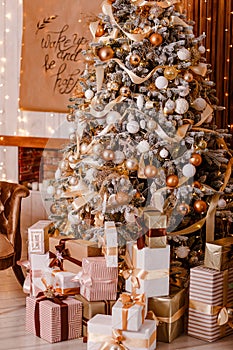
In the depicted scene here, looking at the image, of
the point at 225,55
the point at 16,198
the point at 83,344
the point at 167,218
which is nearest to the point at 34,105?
the point at 16,198

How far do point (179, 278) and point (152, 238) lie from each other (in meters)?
0.36

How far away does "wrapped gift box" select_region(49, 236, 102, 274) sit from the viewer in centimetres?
337

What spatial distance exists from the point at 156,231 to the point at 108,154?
52cm

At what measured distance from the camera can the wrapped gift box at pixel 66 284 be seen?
3350mm

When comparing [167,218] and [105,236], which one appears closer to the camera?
[105,236]

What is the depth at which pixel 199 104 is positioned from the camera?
350cm

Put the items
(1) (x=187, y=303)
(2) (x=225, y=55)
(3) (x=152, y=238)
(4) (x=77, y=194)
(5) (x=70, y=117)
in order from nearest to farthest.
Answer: (3) (x=152, y=238)
(1) (x=187, y=303)
(4) (x=77, y=194)
(5) (x=70, y=117)
(2) (x=225, y=55)

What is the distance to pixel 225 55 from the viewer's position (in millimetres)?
4305

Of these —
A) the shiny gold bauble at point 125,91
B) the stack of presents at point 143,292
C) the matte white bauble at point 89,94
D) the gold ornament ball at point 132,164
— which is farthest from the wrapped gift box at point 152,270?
the matte white bauble at point 89,94

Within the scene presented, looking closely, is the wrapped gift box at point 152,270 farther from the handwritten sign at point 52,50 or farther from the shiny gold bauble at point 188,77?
the handwritten sign at point 52,50

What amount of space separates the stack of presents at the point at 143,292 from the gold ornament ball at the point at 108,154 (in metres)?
0.38

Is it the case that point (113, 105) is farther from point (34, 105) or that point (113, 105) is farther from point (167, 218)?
point (34, 105)

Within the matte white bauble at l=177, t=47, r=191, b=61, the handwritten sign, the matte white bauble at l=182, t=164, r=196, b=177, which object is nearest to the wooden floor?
the matte white bauble at l=182, t=164, r=196, b=177

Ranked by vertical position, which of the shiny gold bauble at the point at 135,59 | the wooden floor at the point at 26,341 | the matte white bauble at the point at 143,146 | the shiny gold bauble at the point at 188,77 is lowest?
the wooden floor at the point at 26,341
